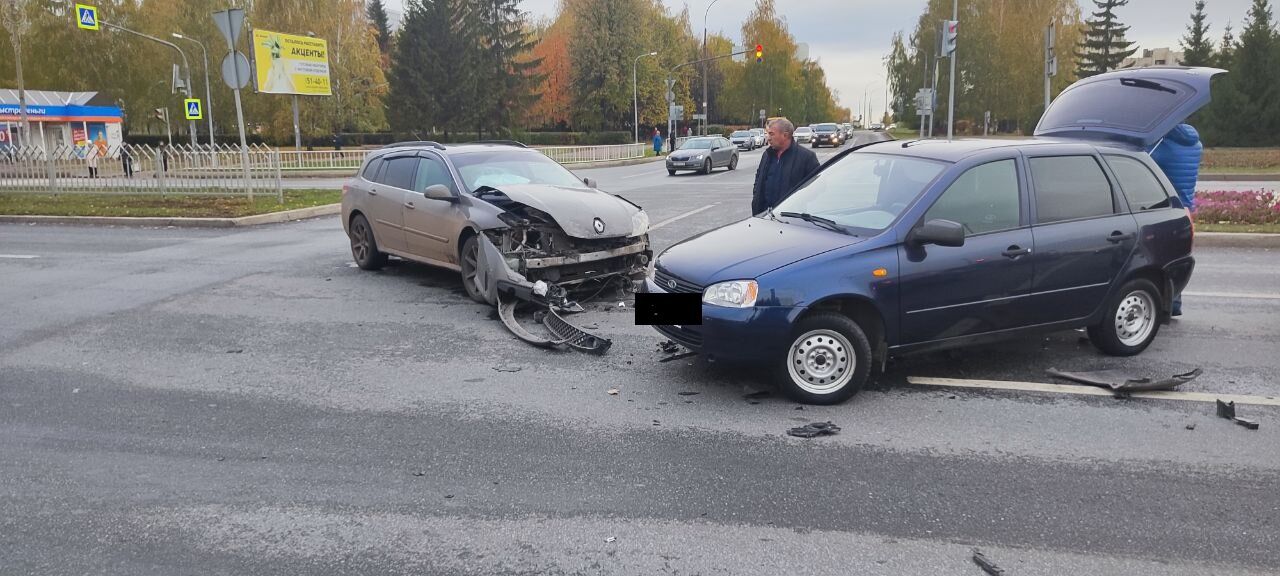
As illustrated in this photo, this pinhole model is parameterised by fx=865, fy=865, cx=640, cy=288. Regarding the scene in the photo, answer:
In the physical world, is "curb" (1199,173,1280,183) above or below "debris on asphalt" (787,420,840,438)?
above

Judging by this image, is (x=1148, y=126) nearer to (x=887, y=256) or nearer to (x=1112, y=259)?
(x=1112, y=259)

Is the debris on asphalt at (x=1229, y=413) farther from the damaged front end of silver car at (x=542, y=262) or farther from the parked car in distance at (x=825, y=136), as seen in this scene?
the parked car in distance at (x=825, y=136)

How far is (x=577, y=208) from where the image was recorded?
26.9ft

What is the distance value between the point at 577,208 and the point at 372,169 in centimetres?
371

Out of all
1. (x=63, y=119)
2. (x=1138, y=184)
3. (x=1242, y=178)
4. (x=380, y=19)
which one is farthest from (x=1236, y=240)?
(x=380, y=19)

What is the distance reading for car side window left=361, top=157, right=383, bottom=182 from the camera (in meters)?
10.5

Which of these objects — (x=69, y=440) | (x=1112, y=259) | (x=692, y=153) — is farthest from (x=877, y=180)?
(x=692, y=153)

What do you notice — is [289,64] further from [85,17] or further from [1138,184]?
[1138,184]

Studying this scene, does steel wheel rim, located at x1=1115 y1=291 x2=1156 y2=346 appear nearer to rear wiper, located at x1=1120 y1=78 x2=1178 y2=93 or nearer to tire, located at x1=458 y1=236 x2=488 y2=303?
rear wiper, located at x1=1120 y1=78 x2=1178 y2=93

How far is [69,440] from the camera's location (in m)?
4.93

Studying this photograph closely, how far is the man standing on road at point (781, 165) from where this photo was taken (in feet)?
26.1

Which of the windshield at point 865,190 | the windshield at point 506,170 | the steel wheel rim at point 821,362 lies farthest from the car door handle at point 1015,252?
the windshield at point 506,170

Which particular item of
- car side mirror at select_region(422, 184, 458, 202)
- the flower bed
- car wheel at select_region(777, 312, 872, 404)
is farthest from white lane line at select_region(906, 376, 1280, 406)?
the flower bed

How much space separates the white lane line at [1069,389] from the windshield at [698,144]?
27931 millimetres
